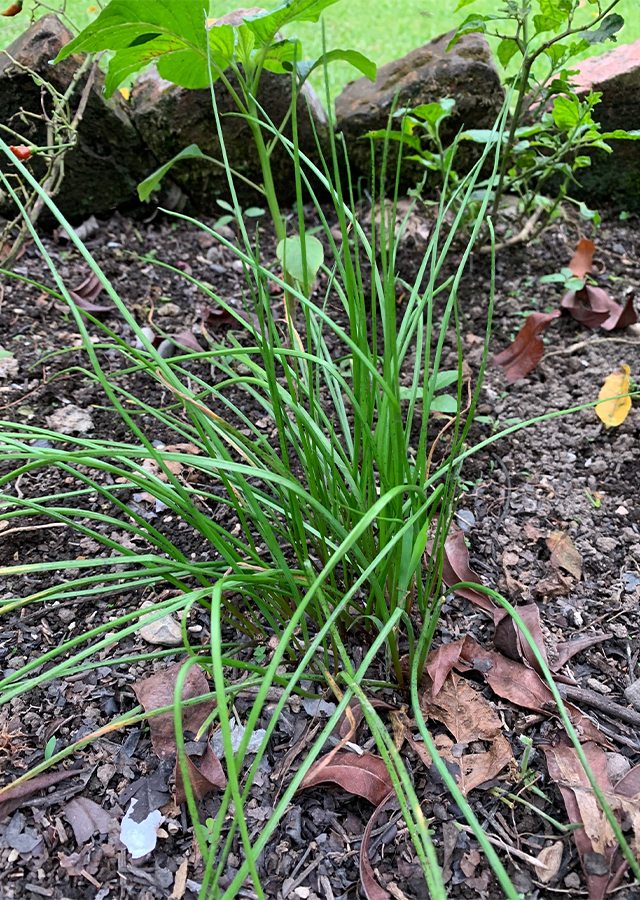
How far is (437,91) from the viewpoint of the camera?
1.84m

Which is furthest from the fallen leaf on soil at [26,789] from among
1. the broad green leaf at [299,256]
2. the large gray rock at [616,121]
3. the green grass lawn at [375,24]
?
the green grass lawn at [375,24]

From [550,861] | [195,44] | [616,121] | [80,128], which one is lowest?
[550,861]

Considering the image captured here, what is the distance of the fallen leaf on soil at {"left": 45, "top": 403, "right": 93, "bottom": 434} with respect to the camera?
4.04ft

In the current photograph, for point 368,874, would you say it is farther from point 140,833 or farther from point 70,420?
point 70,420

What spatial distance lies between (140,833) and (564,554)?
0.71 meters

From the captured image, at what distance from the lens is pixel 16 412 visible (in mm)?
1256

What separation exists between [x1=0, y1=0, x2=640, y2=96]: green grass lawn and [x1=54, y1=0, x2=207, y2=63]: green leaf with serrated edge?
1.50m

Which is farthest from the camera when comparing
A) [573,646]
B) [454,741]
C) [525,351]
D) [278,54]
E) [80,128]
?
[80,128]

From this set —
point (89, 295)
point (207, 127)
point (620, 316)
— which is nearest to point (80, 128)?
point (207, 127)

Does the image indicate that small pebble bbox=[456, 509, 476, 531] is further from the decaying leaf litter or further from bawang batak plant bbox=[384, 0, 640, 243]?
bawang batak plant bbox=[384, 0, 640, 243]

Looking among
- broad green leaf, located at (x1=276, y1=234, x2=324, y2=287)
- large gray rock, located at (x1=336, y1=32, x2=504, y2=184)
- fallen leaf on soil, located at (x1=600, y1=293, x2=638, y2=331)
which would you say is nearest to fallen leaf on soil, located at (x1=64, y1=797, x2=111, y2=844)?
broad green leaf, located at (x1=276, y1=234, x2=324, y2=287)

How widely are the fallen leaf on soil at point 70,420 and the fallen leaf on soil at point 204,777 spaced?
2.28 feet

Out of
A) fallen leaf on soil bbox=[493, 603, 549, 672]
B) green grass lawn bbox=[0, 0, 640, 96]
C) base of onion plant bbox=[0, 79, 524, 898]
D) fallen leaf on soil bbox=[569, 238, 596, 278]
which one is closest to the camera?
base of onion plant bbox=[0, 79, 524, 898]

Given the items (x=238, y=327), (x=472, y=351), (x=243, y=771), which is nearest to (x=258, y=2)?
(x=238, y=327)
